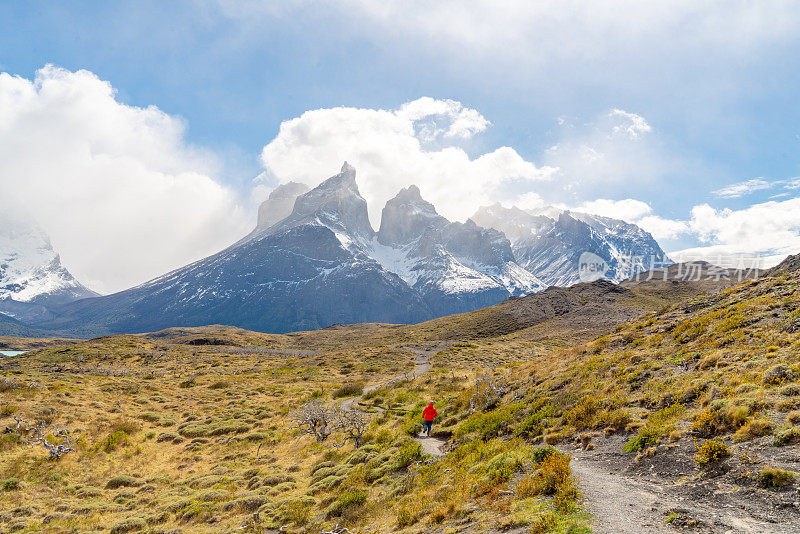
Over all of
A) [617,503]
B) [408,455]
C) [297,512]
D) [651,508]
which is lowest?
[297,512]

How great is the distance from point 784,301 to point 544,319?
114 metres

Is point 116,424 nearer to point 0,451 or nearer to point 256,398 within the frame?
point 0,451

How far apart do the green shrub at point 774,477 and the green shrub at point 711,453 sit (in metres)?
1.36

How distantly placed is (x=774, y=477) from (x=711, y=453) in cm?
173

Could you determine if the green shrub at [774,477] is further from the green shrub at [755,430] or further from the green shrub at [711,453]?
the green shrub at [755,430]

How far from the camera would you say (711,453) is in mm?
9945

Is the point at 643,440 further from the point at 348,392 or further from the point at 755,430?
the point at 348,392

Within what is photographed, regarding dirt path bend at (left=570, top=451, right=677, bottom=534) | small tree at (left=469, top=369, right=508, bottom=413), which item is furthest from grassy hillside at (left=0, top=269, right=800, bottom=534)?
dirt path bend at (left=570, top=451, right=677, bottom=534)

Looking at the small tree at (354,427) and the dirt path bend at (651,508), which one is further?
the small tree at (354,427)

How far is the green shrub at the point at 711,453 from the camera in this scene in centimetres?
980

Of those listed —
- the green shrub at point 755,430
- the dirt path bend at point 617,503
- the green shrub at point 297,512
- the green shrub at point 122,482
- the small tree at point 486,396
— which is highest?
the green shrub at point 755,430

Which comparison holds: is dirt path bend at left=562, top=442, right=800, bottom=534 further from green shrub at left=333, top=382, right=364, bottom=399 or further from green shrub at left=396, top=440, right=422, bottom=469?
green shrub at left=333, top=382, right=364, bottom=399

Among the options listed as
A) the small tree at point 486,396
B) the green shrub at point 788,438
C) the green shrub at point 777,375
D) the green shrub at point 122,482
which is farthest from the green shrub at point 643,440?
the green shrub at point 122,482

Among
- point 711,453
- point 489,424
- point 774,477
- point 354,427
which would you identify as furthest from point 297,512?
point 774,477
